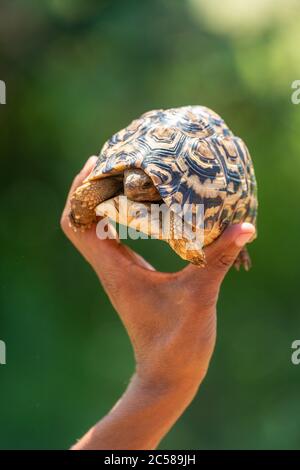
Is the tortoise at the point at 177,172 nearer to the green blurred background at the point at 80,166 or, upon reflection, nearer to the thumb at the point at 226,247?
the thumb at the point at 226,247

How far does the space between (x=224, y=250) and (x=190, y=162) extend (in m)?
0.35

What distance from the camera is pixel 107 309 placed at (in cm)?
607

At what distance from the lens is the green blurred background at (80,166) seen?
19.2ft

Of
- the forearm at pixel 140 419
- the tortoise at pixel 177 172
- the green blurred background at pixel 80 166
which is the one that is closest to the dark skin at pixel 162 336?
the forearm at pixel 140 419

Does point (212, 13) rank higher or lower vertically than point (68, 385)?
higher

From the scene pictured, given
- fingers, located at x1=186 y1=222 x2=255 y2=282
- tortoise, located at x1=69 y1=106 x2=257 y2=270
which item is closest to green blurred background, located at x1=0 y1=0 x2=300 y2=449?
tortoise, located at x1=69 y1=106 x2=257 y2=270

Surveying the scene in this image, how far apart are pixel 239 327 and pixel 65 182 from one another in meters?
2.01

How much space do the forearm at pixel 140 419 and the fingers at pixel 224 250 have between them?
0.37 metres

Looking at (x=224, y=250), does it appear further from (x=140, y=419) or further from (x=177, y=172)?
(x=140, y=419)

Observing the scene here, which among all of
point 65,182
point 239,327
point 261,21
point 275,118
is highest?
point 261,21

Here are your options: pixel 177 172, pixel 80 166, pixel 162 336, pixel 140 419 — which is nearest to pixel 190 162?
pixel 177 172

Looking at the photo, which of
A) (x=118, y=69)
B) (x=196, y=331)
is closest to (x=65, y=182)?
(x=118, y=69)

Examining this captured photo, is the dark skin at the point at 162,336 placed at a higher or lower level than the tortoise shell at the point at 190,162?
lower

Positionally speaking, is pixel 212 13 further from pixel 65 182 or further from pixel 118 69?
pixel 65 182
